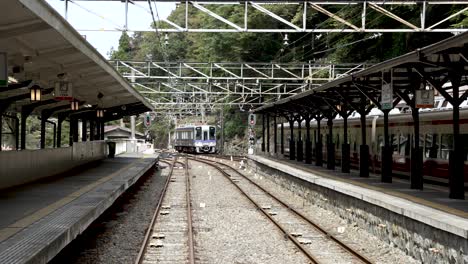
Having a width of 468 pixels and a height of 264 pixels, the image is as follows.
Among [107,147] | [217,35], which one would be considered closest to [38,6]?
[107,147]

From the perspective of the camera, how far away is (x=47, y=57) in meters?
12.5

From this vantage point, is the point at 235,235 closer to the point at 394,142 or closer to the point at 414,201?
the point at 414,201

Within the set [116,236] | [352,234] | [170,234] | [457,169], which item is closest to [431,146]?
[457,169]

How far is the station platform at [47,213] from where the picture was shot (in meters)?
7.07

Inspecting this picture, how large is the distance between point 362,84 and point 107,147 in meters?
20.8

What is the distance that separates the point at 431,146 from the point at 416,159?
10.7ft

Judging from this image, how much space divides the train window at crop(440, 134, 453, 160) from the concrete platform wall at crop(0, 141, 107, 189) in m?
10.5

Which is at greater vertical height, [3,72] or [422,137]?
[3,72]

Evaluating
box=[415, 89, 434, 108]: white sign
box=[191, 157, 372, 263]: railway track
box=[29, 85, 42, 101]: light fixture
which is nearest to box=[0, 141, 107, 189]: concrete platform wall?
box=[29, 85, 42, 101]: light fixture

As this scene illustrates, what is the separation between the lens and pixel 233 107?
61656 millimetres

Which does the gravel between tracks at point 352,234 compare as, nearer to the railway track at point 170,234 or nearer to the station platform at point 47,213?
the railway track at point 170,234

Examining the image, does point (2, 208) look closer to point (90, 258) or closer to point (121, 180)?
point (90, 258)

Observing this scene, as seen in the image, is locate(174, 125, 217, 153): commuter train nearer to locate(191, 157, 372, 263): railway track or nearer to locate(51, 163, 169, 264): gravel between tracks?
locate(191, 157, 372, 263): railway track

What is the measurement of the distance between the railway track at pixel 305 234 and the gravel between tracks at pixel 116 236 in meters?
2.83
